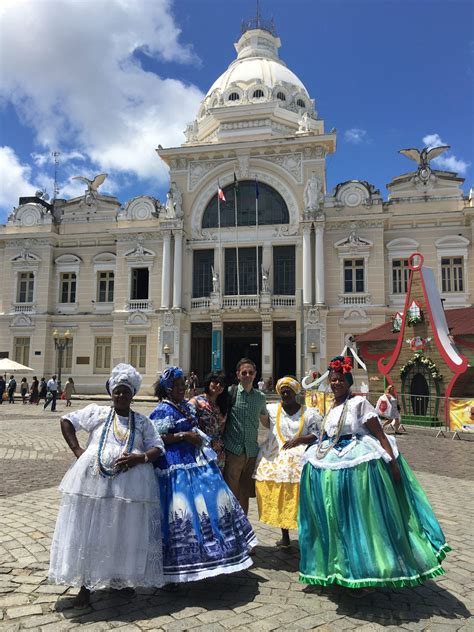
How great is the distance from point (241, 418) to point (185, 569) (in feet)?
5.04

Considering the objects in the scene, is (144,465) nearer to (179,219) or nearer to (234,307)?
(234,307)

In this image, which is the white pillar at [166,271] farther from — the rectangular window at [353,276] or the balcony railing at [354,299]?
the rectangular window at [353,276]

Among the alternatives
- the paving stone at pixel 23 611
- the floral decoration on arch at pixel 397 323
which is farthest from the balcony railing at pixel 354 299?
the paving stone at pixel 23 611

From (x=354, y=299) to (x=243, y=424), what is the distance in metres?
22.8

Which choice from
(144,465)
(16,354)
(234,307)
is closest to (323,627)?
(144,465)

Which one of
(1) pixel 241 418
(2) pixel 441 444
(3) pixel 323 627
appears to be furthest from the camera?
(2) pixel 441 444

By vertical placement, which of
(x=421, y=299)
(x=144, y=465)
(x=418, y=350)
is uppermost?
(x=421, y=299)

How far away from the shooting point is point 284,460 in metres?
4.66

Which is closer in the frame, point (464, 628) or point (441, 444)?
point (464, 628)

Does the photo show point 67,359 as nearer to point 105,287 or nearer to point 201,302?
point 105,287

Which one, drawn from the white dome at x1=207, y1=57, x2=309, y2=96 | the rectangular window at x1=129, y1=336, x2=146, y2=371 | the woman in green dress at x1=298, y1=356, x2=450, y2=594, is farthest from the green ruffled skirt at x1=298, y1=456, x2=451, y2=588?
the white dome at x1=207, y1=57, x2=309, y2=96

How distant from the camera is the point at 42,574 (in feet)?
13.7

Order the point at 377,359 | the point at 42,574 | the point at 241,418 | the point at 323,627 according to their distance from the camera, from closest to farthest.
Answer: the point at 323,627 < the point at 42,574 < the point at 241,418 < the point at 377,359

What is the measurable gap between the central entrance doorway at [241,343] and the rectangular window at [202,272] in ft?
7.87
